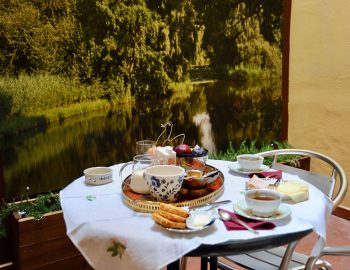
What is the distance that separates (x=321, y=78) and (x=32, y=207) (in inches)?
103

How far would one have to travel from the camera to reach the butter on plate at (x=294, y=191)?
4.32ft

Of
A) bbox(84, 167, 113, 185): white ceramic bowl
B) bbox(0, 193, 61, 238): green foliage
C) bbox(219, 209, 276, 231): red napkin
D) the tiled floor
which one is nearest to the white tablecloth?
bbox(219, 209, 276, 231): red napkin

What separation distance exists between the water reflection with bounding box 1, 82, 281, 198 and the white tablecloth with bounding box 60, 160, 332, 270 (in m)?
1.31

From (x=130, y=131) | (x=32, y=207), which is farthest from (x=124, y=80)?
(x=32, y=207)

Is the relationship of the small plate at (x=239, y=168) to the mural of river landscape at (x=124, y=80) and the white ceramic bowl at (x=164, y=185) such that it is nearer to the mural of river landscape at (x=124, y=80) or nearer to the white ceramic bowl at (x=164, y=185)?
the white ceramic bowl at (x=164, y=185)

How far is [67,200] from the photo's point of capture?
54.1 inches

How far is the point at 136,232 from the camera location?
3.60ft

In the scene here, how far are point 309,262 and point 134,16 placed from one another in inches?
86.0

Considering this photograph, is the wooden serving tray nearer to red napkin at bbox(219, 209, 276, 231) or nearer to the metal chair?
red napkin at bbox(219, 209, 276, 231)

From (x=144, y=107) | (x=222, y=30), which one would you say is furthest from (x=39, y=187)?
(x=222, y=30)

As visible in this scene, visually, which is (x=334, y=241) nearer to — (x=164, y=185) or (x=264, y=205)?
(x=264, y=205)

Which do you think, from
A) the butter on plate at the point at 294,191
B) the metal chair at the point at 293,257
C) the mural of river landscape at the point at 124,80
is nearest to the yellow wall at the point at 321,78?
the mural of river landscape at the point at 124,80

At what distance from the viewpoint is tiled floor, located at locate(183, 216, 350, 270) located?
2439mm

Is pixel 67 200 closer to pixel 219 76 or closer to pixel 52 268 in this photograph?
pixel 52 268
